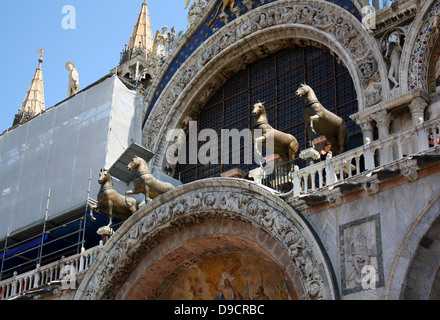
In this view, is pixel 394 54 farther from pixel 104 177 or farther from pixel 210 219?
pixel 104 177

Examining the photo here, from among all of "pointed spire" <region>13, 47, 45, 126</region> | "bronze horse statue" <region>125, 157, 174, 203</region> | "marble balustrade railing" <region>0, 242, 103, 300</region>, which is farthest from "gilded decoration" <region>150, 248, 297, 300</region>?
"pointed spire" <region>13, 47, 45, 126</region>

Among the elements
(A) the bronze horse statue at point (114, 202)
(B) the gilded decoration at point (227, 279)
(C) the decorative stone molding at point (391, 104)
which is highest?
(C) the decorative stone molding at point (391, 104)

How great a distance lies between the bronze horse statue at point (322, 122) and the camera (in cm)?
1842

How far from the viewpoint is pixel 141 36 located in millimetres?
28594

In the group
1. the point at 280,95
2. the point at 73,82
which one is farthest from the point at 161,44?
the point at 280,95

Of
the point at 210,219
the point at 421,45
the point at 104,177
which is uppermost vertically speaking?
the point at 421,45

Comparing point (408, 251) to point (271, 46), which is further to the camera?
point (271, 46)

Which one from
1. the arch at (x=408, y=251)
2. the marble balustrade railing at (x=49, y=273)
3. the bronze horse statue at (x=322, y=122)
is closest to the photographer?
the arch at (x=408, y=251)

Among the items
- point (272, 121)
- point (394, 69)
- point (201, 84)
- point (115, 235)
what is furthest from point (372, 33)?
point (115, 235)

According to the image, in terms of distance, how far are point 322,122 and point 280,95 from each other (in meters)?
4.93

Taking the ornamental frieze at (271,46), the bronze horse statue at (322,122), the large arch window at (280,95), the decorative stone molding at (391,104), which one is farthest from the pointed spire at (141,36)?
the bronze horse statue at (322,122)

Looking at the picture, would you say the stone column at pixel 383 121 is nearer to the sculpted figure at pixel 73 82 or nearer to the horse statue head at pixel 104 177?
the horse statue head at pixel 104 177

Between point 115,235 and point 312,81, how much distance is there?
691 centimetres

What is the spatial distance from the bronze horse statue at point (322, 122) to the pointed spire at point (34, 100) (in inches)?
559
